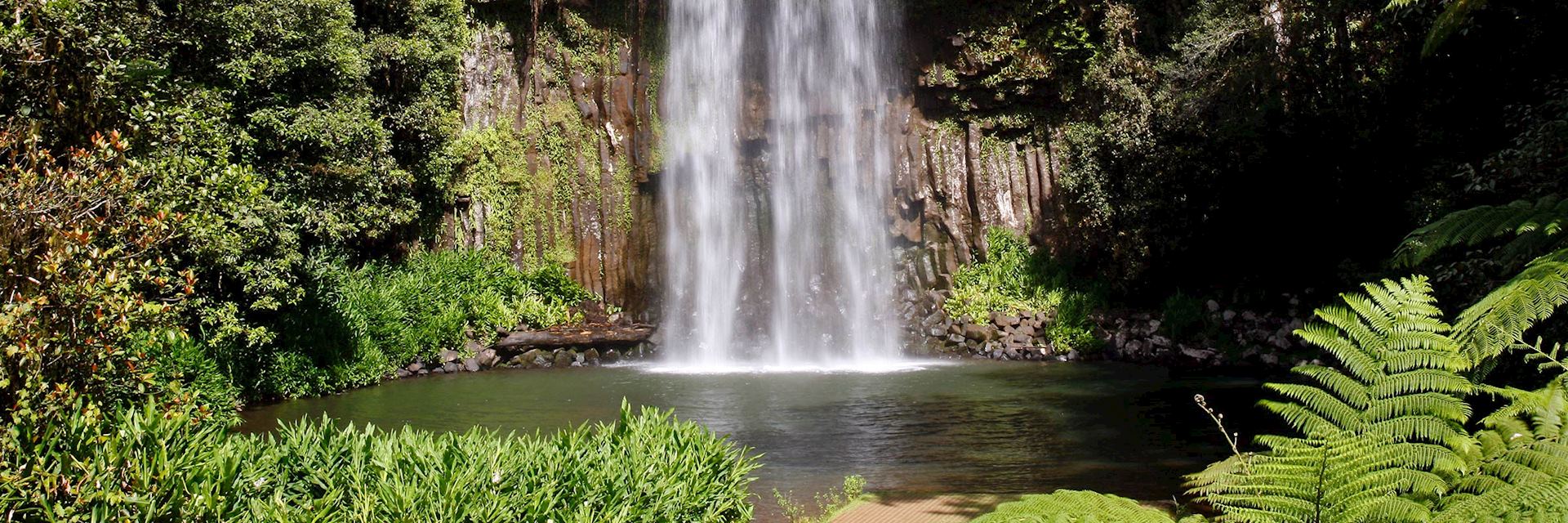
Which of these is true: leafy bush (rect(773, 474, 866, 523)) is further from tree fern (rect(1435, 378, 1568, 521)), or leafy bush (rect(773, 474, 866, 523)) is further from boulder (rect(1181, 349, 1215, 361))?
boulder (rect(1181, 349, 1215, 361))

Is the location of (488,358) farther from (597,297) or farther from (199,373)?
(199,373)

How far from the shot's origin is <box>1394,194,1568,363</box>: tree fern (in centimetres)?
375

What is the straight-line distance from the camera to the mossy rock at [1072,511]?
9.93ft

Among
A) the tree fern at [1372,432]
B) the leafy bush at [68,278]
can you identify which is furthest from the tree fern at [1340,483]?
the leafy bush at [68,278]

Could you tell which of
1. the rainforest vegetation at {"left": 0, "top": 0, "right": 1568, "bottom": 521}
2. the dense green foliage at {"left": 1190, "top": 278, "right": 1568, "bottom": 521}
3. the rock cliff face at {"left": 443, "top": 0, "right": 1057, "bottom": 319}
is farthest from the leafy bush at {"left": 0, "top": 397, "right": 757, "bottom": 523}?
the rock cliff face at {"left": 443, "top": 0, "right": 1057, "bottom": 319}

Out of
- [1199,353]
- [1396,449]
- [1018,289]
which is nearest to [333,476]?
[1396,449]

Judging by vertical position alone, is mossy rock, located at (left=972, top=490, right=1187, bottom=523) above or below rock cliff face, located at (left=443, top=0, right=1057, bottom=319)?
below

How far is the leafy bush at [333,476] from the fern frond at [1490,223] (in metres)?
3.74

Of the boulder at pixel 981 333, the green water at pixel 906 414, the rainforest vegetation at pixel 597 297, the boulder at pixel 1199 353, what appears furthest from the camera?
the boulder at pixel 981 333

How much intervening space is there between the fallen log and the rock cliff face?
164 centimetres

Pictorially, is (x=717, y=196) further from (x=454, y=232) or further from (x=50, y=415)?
(x=50, y=415)

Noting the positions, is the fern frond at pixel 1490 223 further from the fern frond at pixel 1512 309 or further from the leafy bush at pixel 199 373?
the leafy bush at pixel 199 373

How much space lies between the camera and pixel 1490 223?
15.8ft

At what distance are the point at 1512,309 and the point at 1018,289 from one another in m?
15.6
